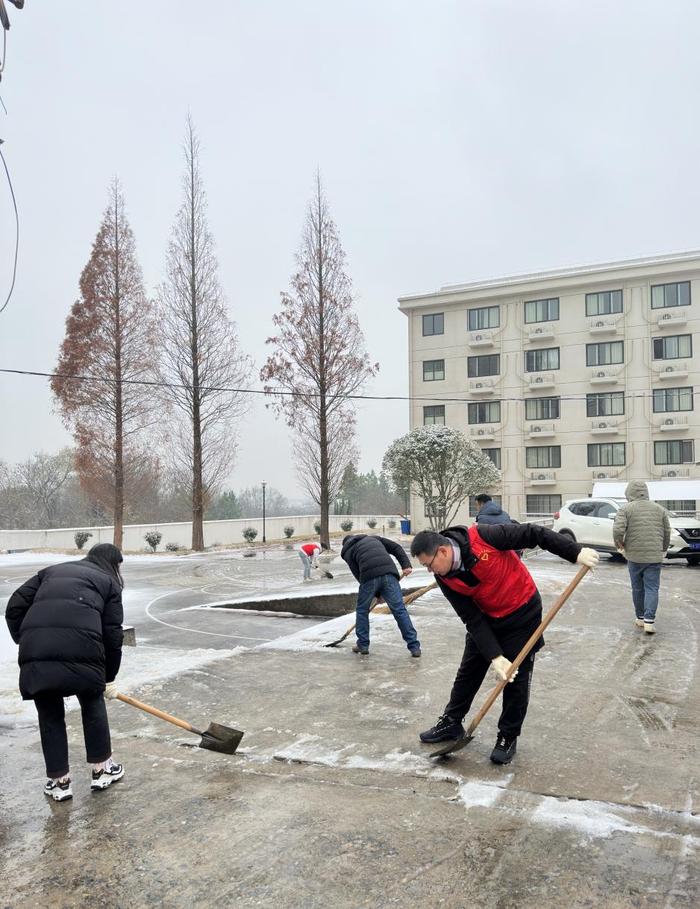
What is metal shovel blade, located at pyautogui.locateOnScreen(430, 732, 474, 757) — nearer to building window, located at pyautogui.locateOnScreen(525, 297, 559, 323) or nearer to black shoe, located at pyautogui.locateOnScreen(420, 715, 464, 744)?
black shoe, located at pyautogui.locateOnScreen(420, 715, 464, 744)

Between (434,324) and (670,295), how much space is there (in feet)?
38.2

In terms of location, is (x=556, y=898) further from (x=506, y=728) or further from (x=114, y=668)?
(x=114, y=668)

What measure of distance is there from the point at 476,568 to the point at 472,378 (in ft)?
109

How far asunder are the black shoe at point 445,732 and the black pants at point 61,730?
202cm

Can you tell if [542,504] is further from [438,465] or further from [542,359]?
[438,465]

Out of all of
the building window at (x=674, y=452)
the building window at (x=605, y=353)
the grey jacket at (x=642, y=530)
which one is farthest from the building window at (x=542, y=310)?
the grey jacket at (x=642, y=530)

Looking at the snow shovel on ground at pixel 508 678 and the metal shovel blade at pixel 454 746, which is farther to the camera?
the metal shovel blade at pixel 454 746

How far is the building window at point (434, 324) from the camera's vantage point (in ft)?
123

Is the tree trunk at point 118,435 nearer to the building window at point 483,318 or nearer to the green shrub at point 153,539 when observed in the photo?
the green shrub at point 153,539

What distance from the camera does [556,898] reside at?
9.18 ft

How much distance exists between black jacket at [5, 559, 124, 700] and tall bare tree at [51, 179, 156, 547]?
77.8 ft

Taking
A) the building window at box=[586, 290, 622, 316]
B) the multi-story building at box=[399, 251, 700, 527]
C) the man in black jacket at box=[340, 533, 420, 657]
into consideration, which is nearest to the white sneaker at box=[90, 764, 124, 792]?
the man in black jacket at box=[340, 533, 420, 657]

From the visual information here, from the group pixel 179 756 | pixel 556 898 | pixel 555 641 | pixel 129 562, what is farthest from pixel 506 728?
pixel 129 562

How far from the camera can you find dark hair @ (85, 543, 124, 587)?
4.29 metres
